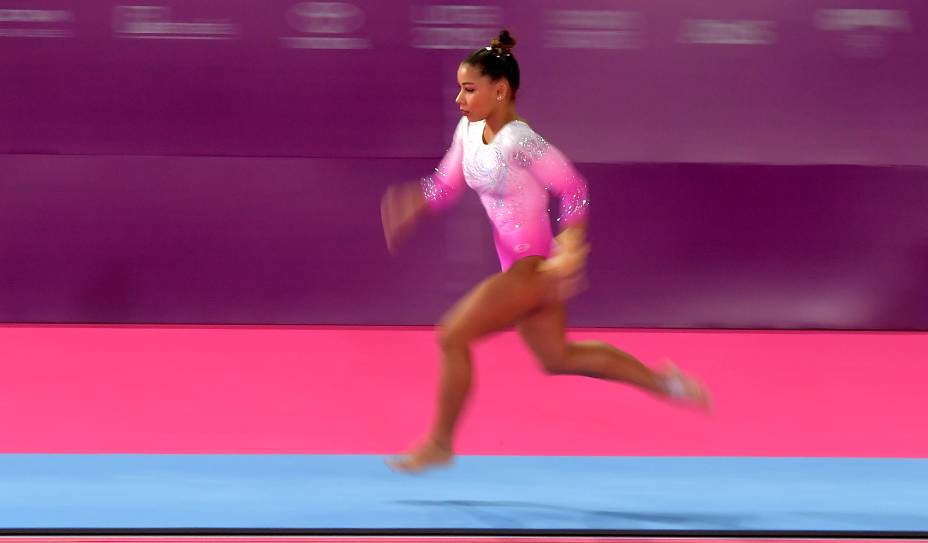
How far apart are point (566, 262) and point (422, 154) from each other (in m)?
3.90

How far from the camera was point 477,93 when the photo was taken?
11.2 ft

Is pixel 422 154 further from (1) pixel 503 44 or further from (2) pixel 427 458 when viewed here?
(2) pixel 427 458

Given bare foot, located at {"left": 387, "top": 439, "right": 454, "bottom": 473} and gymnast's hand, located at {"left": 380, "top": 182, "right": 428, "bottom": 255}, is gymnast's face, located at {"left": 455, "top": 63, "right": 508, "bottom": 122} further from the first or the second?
bare foot, located at {"left": 387, "top": 439, "right": 454, "bottom": 473}

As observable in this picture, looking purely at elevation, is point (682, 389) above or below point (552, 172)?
below

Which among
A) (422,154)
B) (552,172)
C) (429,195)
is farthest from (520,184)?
(422,154)

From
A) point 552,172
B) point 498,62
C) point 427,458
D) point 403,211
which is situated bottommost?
point 427,458

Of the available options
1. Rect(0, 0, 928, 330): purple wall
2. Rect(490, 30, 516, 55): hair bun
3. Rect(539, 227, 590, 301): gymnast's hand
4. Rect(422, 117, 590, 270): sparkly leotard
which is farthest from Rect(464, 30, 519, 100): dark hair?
Rect(0, 0, 928, 330): purple wall

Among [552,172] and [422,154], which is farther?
[422,154]

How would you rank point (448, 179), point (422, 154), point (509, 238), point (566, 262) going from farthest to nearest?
point (422, 154) < point (448, 179) < point (509, 238) < point (566, 262)

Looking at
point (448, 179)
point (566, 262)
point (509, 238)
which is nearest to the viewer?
point (566, 262)

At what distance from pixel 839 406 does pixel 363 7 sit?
Result: 3416 millimetres

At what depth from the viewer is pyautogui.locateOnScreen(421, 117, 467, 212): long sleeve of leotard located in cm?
356

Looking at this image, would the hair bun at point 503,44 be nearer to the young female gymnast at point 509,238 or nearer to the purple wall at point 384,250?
the young female gymnast at point 509,238

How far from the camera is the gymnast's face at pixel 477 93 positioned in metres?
3.41
